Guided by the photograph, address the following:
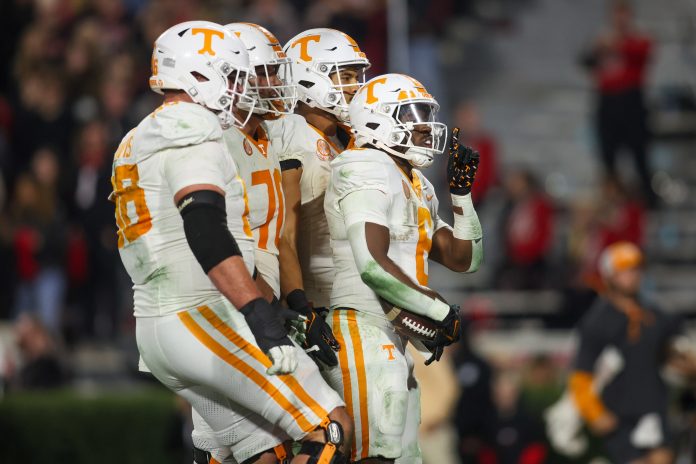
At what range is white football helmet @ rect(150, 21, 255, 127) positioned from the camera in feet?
19.0

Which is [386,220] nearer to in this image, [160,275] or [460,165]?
[460,165]

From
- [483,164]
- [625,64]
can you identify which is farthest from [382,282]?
[625,64]

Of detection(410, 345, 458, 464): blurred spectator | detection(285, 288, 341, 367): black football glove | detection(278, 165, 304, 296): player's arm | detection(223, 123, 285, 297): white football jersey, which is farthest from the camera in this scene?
detection(410, 345, 458, 464): blurred spectator

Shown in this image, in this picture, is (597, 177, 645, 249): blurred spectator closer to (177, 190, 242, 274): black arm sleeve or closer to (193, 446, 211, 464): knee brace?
(193, 446, 211, 464): knee brace

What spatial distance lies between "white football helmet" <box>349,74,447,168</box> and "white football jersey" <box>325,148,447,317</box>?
0.26ft

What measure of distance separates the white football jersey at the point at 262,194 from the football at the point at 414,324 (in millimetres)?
501

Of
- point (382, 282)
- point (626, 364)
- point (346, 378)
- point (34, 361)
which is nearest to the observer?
point (382, 282)

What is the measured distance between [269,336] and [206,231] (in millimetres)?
429

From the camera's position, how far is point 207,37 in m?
5.86

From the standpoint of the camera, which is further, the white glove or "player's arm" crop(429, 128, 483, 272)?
"player's arm" crop(429, 128, 483, 272)

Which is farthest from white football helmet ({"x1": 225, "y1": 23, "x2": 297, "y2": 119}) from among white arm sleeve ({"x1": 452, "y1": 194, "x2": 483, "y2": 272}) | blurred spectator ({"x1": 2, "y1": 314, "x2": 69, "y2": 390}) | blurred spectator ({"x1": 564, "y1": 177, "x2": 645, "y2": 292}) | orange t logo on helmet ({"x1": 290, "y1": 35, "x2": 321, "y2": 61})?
blurred spectator ({"x1": 564, "y1": 177, "x2": 645, "y2": 292})

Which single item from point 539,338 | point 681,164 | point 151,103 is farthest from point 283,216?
point 681,164

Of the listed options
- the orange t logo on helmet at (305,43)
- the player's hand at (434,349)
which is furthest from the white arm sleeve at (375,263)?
the orange t logo on helmet at (305,43)

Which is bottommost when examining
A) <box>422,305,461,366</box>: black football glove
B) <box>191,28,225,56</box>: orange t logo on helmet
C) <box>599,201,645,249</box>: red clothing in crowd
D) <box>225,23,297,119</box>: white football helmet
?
<box>599,201,645,249</box>: red clothing in crowd
